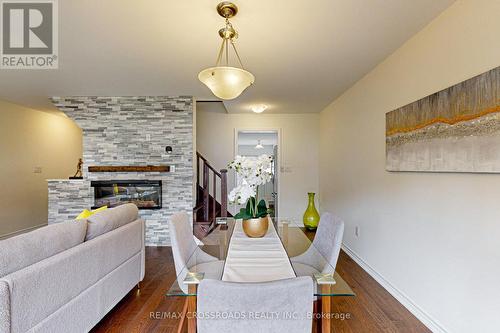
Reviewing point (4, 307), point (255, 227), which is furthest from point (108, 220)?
point (255, 227)

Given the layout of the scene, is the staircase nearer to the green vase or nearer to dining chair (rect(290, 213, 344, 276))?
the green vase

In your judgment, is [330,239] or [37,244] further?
[330,239]

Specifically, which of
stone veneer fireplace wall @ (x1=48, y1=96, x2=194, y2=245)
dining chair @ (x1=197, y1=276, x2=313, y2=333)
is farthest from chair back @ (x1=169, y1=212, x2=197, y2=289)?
stone veneer fireplace wall @ (x1=48, y1=96, x2=194, y2=245)

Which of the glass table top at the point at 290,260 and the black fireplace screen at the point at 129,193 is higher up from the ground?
the black fireplace screen at the point at 129,193

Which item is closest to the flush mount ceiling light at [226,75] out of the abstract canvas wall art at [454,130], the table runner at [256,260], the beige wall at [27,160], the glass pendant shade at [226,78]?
the glass pendant shade at [226,78]

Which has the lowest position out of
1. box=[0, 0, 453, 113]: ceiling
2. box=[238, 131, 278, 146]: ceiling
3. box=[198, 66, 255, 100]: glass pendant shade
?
box=[198, 66, 255, 100]: glass pendant shade

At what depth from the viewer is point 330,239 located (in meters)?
1.96

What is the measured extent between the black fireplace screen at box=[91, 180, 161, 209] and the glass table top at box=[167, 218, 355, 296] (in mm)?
2021

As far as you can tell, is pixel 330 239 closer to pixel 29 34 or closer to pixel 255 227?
pixel 255 227

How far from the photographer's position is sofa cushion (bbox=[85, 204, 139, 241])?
211 centimetres

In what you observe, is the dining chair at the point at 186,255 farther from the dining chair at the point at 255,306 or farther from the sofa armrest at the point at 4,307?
the sofa armrest at the point at 4,307

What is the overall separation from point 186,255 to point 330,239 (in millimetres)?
1087

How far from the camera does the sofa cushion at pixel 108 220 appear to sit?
2.11 metres

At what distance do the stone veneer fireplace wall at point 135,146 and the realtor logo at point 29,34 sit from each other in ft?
4.49
